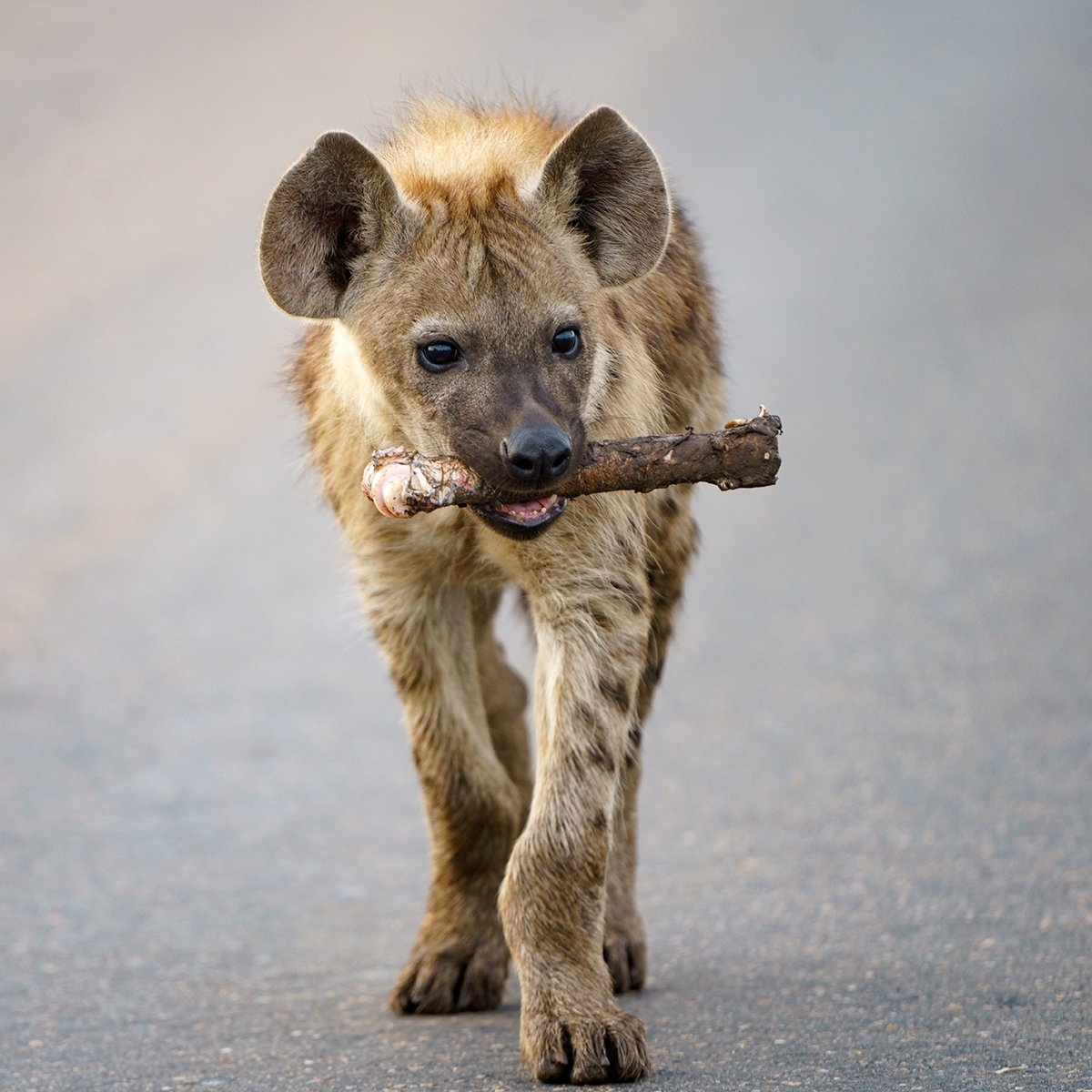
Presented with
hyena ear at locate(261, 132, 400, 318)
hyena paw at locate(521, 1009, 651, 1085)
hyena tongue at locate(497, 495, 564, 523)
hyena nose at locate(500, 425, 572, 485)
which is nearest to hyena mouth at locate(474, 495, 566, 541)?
hyena tongue at locate(497, 495, 564, 523)

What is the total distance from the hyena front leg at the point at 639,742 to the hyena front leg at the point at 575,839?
349 millimetres

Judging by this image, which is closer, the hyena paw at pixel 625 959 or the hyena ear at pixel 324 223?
the hyena ear at pixel 324 223

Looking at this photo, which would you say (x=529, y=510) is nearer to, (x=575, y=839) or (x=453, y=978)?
(x=575, y=839)

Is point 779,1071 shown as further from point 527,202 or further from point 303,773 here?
point 303,773

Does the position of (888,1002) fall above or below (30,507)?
below

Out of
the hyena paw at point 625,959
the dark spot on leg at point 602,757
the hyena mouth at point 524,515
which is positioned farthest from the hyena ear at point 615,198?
the hyena paw at point 625,959

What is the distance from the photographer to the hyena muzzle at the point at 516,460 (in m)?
3.73

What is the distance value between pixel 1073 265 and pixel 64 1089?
326 inches

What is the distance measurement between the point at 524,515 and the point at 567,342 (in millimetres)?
359

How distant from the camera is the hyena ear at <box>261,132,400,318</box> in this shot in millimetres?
3805

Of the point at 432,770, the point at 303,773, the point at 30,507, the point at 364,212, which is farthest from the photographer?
the point at 30,507

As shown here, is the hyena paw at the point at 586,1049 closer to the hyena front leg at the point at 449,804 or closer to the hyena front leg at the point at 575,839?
the hyena front leg at the point at 575,839

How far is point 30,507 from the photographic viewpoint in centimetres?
830

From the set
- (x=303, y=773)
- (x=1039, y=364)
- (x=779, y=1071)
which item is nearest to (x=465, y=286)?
(x=779, y=1071)
